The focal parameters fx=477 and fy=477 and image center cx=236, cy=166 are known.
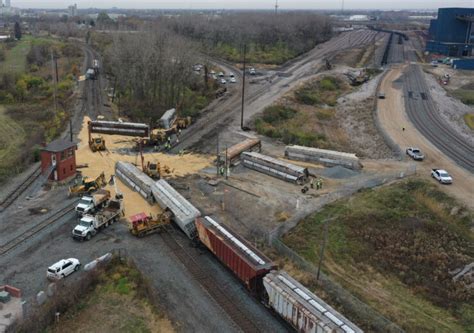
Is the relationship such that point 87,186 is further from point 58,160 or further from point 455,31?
point 455,31

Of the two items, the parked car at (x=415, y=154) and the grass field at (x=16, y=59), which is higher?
the grass field at (x=16, y=59)

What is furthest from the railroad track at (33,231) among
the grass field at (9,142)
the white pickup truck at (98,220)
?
the grass field at (9,142)

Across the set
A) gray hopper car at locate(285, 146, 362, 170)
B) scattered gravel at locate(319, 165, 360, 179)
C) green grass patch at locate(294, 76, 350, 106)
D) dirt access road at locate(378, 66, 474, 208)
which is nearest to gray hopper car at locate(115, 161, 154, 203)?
gray hopper car at locate(285, 146, 362, 170)

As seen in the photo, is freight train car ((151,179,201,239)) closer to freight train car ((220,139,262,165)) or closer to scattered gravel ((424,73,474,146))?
freight train car ((220,139,262,165))

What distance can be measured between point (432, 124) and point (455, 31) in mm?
79681

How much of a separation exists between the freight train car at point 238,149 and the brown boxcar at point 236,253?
1634 centimetres

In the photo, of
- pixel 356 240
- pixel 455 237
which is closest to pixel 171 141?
pixel 356 240

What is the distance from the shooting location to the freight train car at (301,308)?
2298 centimetres

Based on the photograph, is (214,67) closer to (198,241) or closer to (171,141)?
(171,141)

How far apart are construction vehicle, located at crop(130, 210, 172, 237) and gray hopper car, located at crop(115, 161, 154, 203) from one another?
4.61 m

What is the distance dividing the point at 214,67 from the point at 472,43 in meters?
73.7

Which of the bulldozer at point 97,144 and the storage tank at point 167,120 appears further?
the storage tank at point 167,120

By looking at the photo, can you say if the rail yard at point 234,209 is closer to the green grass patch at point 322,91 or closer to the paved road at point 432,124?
the paved road at point 432,124

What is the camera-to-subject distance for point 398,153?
181 feet
